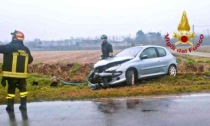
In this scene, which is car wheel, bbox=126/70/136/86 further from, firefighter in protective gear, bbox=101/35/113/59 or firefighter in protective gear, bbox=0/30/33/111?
firefighter in protective gear, bbox=0/30/33/111

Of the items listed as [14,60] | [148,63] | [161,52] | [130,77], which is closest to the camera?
[14,60]

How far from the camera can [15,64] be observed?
325 inches

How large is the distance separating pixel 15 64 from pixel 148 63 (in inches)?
258

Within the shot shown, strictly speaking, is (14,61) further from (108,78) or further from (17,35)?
(108,78)

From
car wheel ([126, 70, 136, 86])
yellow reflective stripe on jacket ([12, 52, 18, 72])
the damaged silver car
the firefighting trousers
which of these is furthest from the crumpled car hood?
yellow reflective stripe on jacket ([12, 52, 18, 72])

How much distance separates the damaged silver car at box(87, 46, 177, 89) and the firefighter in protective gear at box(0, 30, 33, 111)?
4489mm

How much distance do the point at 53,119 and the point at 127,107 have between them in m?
1.93

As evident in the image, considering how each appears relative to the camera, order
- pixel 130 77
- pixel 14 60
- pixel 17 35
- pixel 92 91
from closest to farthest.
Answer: pixel 14 60 → pixel 17 35 → pixel 92 91 → pixel 130 77

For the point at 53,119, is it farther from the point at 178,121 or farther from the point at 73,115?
the point at 178,121

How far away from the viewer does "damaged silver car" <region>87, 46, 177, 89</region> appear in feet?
41.5

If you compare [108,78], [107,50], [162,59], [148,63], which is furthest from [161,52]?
[108,78]

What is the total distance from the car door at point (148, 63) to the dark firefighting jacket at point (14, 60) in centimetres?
587

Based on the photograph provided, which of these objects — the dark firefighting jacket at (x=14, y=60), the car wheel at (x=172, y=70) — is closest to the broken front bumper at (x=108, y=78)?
the car wheel at (x=172, y=70)

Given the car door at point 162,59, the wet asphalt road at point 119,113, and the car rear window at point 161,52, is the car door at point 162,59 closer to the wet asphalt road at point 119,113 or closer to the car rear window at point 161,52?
the car rear window at point 161,52
